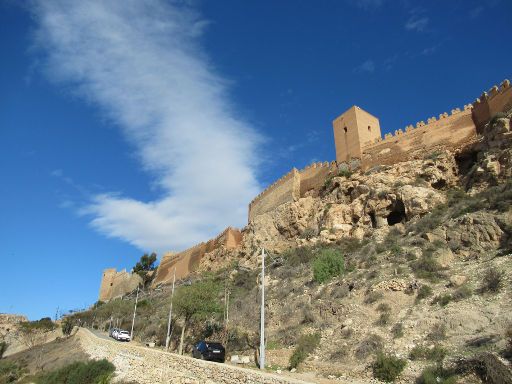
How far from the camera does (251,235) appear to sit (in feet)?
154

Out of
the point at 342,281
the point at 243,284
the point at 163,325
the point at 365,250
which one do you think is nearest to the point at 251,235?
the point at 243,284

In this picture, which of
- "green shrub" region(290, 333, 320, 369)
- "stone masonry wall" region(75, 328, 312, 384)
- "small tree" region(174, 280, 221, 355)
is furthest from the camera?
"small tree" region(174, 280, 221, 355)

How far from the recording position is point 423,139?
33.3 metres

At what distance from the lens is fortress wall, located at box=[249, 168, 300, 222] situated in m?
43.9

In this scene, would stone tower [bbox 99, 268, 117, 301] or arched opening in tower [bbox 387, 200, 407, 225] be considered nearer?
arched opening in tower [bbox 387, 200, 407, 225]

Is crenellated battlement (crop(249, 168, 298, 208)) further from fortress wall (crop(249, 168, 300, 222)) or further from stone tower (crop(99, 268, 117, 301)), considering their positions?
stone tower (crop(99, 268, 117, 301))

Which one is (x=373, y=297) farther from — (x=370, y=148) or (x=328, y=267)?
(x=370, y=148)

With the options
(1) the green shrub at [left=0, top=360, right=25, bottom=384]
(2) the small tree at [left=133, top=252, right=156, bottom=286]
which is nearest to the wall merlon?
(1) the green shrub at [left=0, top=360, right=25, bottom=384]

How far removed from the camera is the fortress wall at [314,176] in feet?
133

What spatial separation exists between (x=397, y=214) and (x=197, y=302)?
16.9m

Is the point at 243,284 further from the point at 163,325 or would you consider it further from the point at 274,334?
the point at 274,334

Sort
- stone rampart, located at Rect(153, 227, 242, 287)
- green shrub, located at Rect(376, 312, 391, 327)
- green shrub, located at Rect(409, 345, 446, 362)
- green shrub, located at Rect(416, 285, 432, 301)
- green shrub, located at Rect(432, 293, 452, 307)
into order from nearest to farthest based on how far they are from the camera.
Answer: green shrub, located at Rect(409, 345, 446, 362) < green shrub, located at Rect(432, 293, 452, 307) < green shrub, located at Rect(376, 312, 391, 327) < green shrub, located at Rect(416, 285, 432, 301) < stone rampart, located at Rect(153, 227, 242, 287)

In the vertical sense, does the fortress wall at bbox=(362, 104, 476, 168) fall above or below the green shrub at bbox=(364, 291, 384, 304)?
above

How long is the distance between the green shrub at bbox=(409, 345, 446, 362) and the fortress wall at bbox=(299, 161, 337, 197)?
27.3 meters
